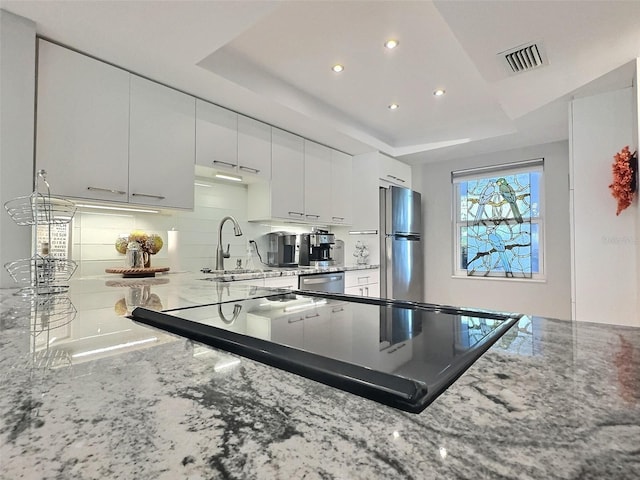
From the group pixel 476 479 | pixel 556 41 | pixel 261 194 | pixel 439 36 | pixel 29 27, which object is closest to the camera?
pixel 476 479

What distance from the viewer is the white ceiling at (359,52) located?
1477 millimetres

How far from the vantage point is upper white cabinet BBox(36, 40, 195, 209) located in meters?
1.69

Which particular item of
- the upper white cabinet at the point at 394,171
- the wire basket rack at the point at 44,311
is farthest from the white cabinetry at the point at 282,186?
the wire basket rack at the point at 44,311

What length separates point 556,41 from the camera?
1.64 meters

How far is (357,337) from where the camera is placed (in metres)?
0.70

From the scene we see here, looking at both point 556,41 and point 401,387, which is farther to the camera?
point 556,41

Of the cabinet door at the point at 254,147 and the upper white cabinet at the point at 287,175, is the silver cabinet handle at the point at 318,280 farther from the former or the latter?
the cabinet door at the point at 254,147

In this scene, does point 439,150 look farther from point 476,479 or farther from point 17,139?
point 476,479

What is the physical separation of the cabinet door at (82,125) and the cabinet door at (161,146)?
0.06 metres

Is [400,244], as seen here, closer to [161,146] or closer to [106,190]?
[161,146]

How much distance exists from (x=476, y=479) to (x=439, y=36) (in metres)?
2.23

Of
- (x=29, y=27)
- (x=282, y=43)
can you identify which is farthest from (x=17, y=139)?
(x=282, y=43)


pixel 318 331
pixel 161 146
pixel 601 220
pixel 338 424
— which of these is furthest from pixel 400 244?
pixel 338 424

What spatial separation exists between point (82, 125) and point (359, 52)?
165cm
